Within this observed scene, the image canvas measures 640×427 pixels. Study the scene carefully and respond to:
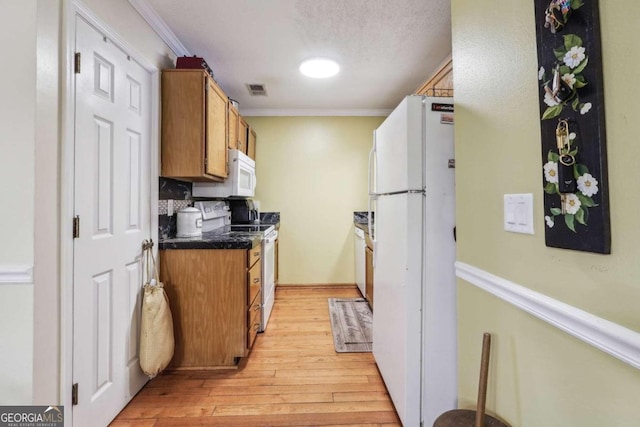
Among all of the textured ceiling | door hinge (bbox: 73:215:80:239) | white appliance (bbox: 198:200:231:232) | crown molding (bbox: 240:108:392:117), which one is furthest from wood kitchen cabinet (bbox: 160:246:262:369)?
crown molding (bbox: 240:108:392:117)

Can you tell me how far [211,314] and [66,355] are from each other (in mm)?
827

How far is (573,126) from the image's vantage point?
0.64 m

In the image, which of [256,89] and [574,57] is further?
[256,89]

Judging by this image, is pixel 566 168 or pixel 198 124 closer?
pixel 566 168

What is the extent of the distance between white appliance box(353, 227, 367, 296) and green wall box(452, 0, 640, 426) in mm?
2245

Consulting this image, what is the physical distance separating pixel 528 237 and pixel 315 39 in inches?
85.1

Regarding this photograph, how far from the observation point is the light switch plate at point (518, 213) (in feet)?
2.61

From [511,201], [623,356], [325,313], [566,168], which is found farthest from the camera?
[325,313]

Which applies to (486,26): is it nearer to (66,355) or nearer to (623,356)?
(623,356)

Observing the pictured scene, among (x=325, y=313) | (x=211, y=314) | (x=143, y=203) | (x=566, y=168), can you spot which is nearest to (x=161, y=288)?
(x=211, y=314)

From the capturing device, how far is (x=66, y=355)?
129 cm

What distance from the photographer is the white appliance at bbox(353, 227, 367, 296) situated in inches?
137

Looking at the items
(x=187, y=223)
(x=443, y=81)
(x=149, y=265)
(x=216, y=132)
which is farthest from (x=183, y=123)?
(x=443, y=81)

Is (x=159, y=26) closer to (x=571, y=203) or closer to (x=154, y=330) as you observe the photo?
(x=154, y=330)
